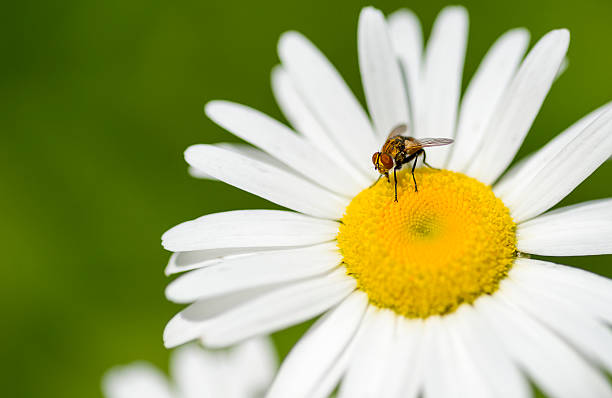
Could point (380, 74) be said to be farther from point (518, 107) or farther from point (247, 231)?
point (247, 231)

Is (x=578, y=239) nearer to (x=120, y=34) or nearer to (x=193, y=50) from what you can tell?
(x=193, y=50)

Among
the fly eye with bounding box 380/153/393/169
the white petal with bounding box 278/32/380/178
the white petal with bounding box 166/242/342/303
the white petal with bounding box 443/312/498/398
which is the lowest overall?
the white petal with bounding box 443/312/498/398

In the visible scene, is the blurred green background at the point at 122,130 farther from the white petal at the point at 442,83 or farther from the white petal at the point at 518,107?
the white petal at the point at 518,107

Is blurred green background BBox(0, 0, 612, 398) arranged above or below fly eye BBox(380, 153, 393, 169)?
above

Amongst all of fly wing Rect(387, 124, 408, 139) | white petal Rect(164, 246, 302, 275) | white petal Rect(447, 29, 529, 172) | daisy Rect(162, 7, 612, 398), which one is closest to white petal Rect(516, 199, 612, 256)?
daisy Rect(162, 7, 612, 398)

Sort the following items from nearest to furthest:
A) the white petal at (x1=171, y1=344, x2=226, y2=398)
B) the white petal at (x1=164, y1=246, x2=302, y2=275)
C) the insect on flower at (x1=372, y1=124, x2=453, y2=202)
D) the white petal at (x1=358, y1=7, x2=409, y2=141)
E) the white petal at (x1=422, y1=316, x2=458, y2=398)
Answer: the white petal at (x1=422, y1=316, x2=458, y2=398) → the white petal at (x1=164, y1=246, x2=302, y2=275) → the insect on flower at (x1=372, y1=124, x2=453, y2=202) → the white petal at (x1=358, y1=7, x2=409, y2=141) → the white petal at (x1=171, y1=344, x2=226, y2=398)

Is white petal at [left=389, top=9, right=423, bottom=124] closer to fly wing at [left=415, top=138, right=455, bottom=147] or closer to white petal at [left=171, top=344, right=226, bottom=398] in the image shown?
fly wing at [left=415, top=138, right=455, bottom=147]

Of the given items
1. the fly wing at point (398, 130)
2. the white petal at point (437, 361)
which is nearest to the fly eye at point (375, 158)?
the fly wing at point (398, 130)
